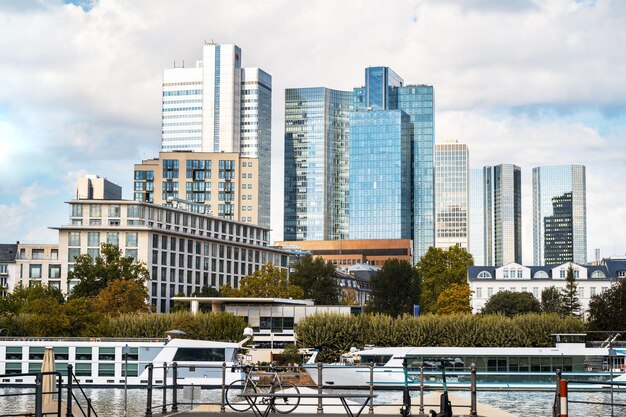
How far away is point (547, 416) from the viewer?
50.1 metres

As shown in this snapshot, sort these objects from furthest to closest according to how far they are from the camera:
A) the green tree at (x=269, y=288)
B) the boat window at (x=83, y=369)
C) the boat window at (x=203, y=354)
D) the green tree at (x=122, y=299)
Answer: the green tree at (x=269, y=288) → the green tree at (x=122, y=299) → the boat window at (x=83, y=369) → the boat window at (x=203, y=354)

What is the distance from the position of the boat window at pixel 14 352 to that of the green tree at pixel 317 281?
81.4 meters

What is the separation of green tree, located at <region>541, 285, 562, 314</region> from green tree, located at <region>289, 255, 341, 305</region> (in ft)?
102

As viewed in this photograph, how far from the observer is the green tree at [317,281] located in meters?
154

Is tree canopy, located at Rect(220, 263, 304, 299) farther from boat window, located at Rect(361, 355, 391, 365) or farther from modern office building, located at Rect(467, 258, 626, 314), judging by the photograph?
boat window, located at Rect(361, 355, 391, 365)

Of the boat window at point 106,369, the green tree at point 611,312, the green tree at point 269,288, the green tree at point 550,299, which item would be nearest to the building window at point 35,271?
the green tree at point 269,288

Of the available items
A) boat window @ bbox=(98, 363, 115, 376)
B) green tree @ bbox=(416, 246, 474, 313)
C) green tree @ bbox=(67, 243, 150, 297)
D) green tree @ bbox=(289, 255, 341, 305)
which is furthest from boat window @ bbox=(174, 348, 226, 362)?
green tree @ bbox=(289, 255, 341, 305)

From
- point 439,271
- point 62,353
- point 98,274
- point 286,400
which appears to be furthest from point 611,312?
point 286,400

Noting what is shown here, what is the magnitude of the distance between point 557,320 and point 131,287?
49.2m

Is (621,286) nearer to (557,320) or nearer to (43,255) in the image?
(557,320)

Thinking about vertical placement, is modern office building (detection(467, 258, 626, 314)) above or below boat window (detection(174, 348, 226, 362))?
above

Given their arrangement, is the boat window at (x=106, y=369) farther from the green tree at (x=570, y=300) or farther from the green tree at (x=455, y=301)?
the green tree at (x=570, y=300)

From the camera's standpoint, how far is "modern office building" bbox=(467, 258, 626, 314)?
168750 mm

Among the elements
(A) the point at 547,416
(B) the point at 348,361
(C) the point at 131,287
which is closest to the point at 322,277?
(C) the point at 131,287
